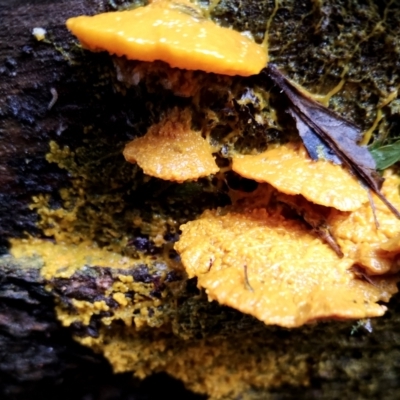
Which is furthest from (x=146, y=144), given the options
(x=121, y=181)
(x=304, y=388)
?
(x=304, y=388)

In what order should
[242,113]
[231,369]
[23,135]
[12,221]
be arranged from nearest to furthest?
[242,113], [23,135], [12,221], [231,369]

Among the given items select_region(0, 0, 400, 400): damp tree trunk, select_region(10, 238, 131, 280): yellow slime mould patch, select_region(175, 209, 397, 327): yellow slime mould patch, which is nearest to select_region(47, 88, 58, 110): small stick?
select_region(0, 0, 400, 400): damp tree trunk

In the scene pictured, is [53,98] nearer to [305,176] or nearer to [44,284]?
[44,284]

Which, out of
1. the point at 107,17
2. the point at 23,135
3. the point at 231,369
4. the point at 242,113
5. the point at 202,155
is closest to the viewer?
the point at 107,17

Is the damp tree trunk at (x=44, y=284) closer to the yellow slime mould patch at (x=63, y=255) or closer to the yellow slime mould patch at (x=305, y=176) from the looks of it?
the yellow slime mould patch at (x=63, y=255)

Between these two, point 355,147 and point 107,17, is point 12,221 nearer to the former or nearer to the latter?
point 107,17

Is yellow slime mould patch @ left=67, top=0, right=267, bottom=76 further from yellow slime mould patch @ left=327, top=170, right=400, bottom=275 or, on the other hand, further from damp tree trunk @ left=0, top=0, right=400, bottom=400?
yellow slime mould patch @ left=327, top=170, right=400, bottom=275
